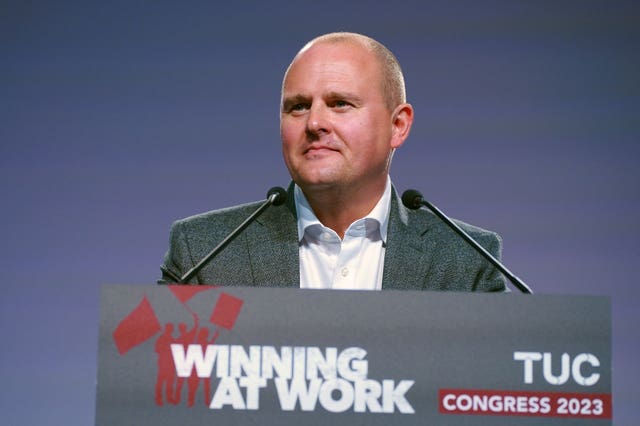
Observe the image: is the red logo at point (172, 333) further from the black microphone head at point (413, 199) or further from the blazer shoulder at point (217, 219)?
the blazer shoulder at point (217, 219)

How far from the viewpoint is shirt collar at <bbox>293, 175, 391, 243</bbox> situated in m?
1.93

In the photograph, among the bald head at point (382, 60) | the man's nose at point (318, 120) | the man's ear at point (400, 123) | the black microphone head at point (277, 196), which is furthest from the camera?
the man's ear at point (400, 123)

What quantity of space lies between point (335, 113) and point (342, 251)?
33cm

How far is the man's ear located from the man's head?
9 cm

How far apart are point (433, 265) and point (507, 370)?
0.69 m

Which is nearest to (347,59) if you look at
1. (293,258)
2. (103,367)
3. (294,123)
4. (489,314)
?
(294,123)

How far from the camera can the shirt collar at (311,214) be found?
6.33ft

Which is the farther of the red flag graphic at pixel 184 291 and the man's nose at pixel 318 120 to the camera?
the man's nose at pixel 318 120

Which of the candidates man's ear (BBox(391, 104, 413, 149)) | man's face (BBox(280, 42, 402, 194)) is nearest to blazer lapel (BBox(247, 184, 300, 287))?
man's face (BBox(280, 42, 402, 194))

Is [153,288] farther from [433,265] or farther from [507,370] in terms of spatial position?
[433,265]

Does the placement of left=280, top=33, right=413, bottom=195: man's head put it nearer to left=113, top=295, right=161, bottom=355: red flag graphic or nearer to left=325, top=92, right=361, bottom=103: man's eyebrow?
left=325, top=92, right=361, bottom=103: man's eyebrow

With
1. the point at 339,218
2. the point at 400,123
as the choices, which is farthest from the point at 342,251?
the point at 400,123

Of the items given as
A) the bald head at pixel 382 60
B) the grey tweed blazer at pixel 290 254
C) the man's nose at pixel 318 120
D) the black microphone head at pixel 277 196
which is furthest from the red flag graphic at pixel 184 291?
Answer: the bald head at pixel 382 60

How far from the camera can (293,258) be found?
183cm
